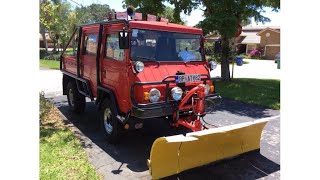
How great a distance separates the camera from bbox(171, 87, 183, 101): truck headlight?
18.2 ft

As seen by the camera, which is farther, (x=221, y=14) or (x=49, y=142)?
(x=221, y=14)

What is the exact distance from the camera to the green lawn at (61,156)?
4906 mm

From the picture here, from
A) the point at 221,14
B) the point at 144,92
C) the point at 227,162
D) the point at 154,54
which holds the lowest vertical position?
the point at 227,162

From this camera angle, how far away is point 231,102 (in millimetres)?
11242

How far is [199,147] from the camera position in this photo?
503 centimetres

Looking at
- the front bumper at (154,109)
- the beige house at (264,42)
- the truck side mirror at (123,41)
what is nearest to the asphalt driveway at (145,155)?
the front bumper at (154,109)

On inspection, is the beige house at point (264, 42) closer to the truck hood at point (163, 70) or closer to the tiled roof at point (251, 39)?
the tiled roof at point (251, 39)

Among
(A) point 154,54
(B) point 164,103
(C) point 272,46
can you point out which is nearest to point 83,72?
(A) point 154,54

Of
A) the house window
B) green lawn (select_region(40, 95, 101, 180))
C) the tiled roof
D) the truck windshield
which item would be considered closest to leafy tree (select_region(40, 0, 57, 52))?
green lawn (select_region(40, 95, 101, 180))

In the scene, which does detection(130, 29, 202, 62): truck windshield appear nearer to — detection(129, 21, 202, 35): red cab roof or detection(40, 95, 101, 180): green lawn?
detection(129, 21, 202, 35): red cab roof

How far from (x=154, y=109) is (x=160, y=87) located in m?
0.46

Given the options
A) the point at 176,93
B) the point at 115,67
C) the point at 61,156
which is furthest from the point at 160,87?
the point at 61,156

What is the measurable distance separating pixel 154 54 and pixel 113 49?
3.03 ft

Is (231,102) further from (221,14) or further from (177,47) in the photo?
(177,47)
